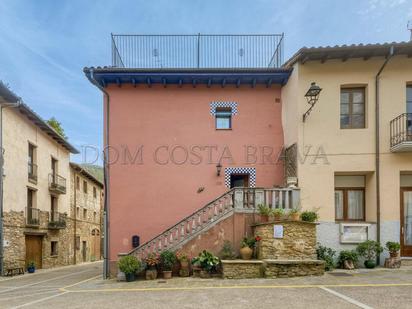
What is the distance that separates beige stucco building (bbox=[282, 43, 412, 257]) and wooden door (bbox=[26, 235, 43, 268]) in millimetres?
16093

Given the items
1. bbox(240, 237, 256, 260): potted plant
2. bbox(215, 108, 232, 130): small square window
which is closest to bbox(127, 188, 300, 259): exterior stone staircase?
bbox(240, 237, 256, 260): potted plant

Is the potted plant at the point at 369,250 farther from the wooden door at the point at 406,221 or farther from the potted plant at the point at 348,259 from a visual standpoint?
the wooden door at the point at 406,221

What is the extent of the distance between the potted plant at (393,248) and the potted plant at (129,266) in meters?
8.40

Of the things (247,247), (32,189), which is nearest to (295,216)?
(247,247)

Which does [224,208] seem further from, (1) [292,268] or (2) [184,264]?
(1) [292,268]

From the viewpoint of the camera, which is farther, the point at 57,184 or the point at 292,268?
the point at 57,184

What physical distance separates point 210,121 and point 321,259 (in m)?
6.47

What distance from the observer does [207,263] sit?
9961 mm

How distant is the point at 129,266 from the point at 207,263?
2491mm

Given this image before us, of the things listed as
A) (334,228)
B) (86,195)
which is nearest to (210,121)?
(334,228)

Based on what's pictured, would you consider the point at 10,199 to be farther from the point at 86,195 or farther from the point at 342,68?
the point at 342,68

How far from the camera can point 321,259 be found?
10.4m

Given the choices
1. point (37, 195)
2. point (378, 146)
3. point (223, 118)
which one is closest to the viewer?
point (378, 146)

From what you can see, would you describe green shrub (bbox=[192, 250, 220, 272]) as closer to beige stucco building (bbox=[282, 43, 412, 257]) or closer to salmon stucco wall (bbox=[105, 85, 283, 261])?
salmon stucco wall (bbox=[105, 85, 283, 261])
